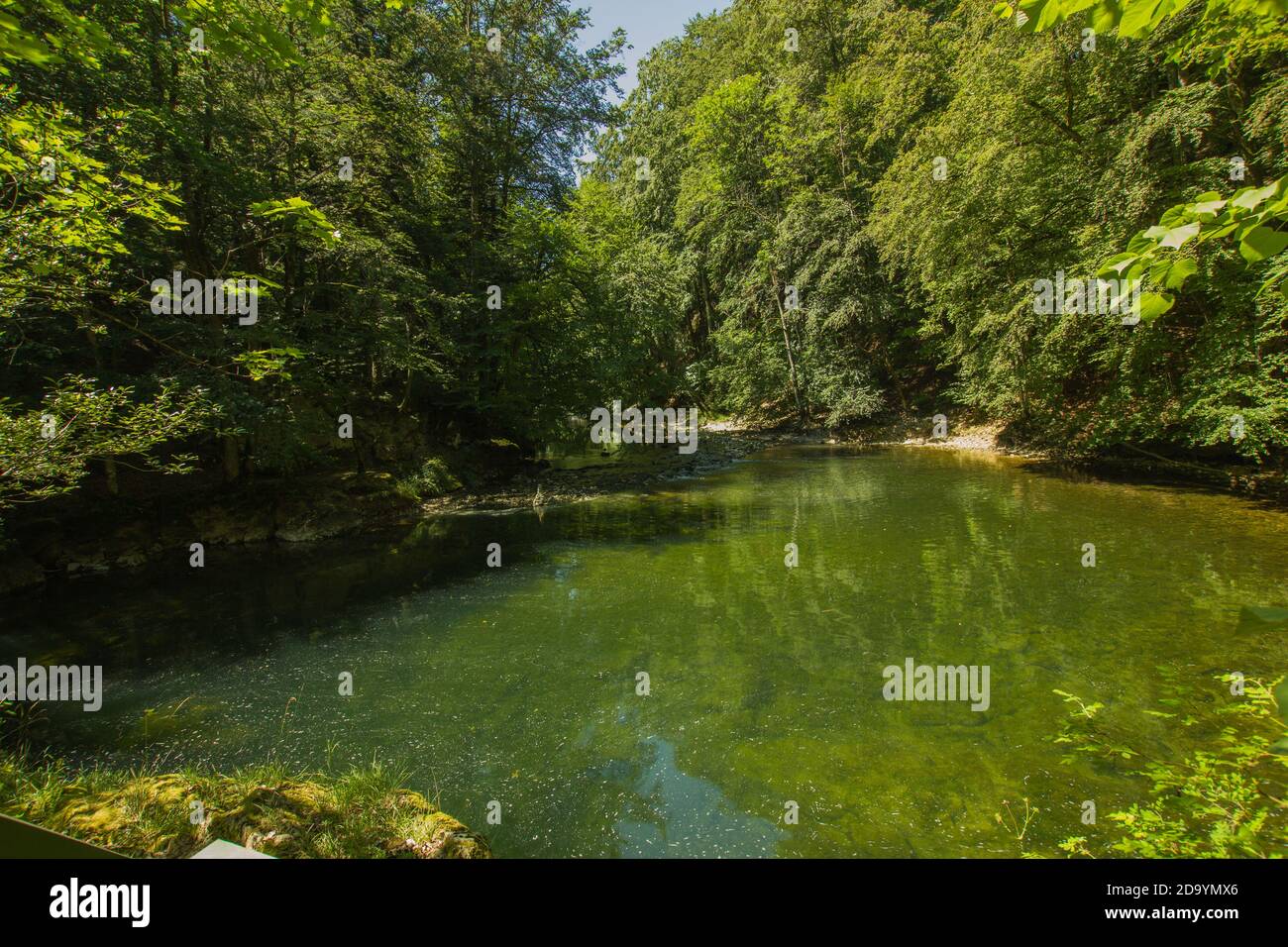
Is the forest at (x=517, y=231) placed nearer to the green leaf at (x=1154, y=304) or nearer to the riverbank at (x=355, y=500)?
the green leaf at (x=1154, y=304)

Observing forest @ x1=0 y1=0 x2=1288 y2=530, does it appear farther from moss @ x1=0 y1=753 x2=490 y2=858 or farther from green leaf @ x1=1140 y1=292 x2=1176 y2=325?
moss @ x1=0 y1=753 x2=490 y2=858

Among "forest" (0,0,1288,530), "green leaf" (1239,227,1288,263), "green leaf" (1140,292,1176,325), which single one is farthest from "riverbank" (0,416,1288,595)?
"green leaf" (1140,292,1176,325)

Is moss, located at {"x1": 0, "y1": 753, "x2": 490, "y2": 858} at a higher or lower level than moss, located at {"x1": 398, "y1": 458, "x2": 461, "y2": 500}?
lower

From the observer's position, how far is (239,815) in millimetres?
3180

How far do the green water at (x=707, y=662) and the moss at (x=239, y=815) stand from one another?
767 mm

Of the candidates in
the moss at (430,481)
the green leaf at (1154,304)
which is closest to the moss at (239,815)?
the green leaf at (1154,304)

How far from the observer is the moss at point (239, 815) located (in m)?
3.06

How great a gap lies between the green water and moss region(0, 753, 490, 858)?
767 millimetres

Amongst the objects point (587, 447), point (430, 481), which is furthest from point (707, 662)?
point (587, 447)

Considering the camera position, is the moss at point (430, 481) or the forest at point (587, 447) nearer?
the forest at point (587, 447)

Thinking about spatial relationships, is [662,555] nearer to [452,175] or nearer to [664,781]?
[664,781]

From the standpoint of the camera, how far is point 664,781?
15.1 ft

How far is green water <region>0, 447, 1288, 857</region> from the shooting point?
4234 millimetres
